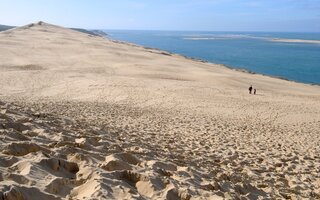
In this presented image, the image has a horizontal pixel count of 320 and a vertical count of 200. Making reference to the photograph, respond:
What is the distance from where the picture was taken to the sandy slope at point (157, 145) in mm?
4617

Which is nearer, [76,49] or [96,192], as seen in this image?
[96,192]

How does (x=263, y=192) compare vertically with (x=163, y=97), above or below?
above

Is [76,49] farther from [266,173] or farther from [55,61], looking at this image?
[266,173]

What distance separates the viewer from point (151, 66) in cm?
3753

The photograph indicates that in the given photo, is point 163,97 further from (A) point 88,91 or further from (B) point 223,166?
(B) point 223,166

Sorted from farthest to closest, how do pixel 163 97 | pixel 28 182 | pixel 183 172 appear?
pixel 163 97 < pixel 183 172 < pixel 28 182

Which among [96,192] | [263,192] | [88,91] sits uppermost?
[96,192]

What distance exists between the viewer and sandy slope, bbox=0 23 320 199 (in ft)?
15.1

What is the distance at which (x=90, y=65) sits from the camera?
3638cm

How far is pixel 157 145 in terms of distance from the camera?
8539 mm

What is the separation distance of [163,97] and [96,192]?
18.9m

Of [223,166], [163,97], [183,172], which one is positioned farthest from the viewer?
[163,97]

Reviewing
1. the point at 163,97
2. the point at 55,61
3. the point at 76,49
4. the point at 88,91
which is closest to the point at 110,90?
the point at 88,91

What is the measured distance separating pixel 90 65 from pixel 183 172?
31.7 meters
